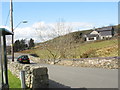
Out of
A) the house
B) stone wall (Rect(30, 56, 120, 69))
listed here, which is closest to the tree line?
the house

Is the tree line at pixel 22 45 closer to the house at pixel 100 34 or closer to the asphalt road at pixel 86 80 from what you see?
the house at pixel 100 34

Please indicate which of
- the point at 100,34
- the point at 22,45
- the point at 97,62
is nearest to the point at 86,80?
the point at 97,62

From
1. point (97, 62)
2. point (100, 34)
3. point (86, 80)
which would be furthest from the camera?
point (100, 34)

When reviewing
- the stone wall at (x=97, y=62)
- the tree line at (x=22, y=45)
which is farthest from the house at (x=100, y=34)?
the stone wall at (x=97, y=62)

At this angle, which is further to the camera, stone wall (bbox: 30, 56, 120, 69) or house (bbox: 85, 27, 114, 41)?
house (bbox: 85, 27, 114, 41)

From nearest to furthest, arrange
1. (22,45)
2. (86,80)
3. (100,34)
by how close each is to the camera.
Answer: (86,80) < (22,45) < (100,34)

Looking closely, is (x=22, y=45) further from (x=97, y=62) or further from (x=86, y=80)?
(x=86, y=80)

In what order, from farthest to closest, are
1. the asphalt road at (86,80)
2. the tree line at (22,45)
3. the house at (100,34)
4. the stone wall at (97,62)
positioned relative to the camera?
1. the house at (100,34)
2. the tree line at (22,45)
3. the stone wall at (97,62)
4. the asphalt road at (86,80)

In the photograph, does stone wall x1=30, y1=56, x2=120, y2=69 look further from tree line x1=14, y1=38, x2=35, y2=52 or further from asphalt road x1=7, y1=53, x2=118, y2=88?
tree line x1=14, y1=38, x2=35, y2=52

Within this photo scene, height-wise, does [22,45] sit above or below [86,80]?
above

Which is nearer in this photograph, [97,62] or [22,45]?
[97,62]

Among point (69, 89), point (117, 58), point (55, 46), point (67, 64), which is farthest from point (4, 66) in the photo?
point (55, 46)

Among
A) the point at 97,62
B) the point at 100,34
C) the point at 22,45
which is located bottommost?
the point at 97,62

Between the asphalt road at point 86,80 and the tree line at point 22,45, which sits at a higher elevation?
the tree line at point 22,45
